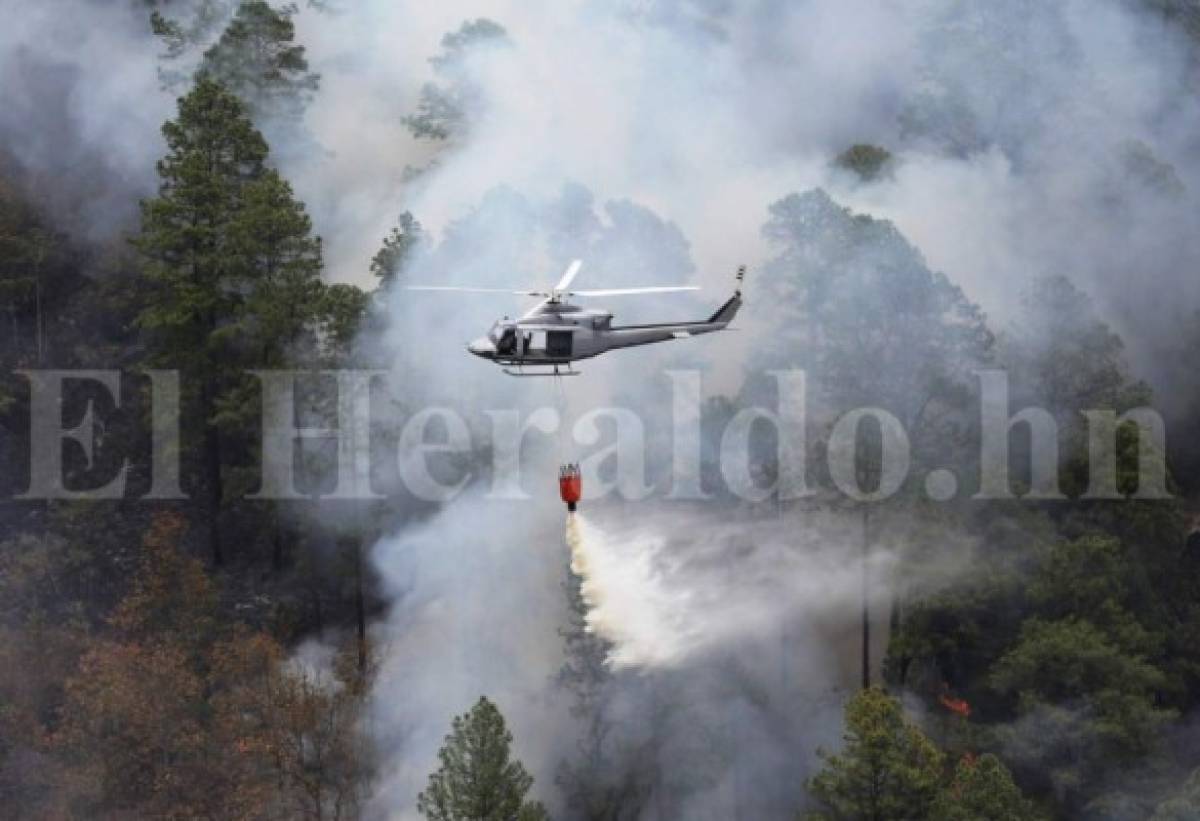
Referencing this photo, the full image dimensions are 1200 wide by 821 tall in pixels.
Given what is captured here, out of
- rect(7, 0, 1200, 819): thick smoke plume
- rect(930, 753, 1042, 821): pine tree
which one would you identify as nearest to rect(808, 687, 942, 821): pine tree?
rect(930, 753, 1042, 821): pine tree

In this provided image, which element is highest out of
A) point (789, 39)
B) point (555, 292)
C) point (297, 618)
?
point (789, 39)

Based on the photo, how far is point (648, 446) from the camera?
6775cm

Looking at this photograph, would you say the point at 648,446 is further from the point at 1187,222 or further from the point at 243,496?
the point at 1187,222

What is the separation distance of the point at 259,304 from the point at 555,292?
486 inches

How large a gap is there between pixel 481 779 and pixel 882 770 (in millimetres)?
11321

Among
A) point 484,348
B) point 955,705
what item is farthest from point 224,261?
point 955,705

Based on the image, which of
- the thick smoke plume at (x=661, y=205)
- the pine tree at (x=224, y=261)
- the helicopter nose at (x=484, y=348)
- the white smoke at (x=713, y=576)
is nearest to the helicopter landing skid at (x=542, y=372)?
the helicopter nose at (x=484, y=348)

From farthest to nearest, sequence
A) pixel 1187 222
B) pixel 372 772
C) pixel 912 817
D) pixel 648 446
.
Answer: pixel 1187 222 < pixel 648 446 < pixel 372 772 < pixel 912 817

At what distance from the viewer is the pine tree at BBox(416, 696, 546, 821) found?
55219 millimetres

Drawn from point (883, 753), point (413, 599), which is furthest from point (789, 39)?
point (883, 753)

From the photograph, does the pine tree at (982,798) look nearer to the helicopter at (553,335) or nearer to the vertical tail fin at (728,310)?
the vertical tail fin at (728,310)

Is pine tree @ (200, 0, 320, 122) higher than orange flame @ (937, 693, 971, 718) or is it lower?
higher

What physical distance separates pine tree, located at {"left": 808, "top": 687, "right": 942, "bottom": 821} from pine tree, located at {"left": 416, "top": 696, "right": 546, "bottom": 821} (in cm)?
865

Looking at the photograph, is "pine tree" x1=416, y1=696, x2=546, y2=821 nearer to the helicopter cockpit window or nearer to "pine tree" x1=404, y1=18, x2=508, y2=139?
the helicopter cockpit window
